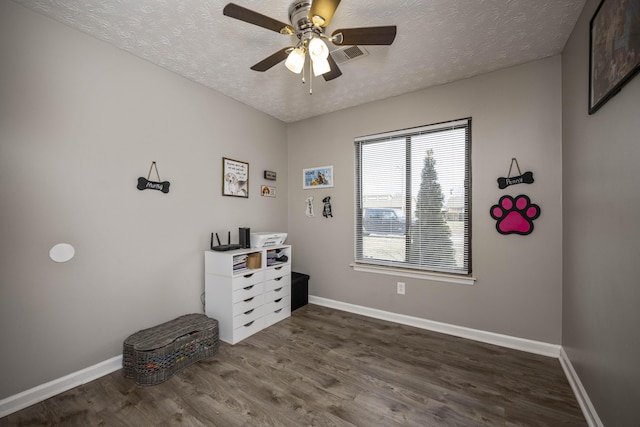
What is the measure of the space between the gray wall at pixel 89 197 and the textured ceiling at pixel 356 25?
0.22 meters

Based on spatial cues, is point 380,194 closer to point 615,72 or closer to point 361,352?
point 361,352

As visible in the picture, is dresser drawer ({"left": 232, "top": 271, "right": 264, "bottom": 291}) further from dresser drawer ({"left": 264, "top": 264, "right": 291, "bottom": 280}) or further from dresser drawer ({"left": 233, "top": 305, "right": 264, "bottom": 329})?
dresser drawer ({"left": 233, "top": 305, "right": 264, "bottom": 329})

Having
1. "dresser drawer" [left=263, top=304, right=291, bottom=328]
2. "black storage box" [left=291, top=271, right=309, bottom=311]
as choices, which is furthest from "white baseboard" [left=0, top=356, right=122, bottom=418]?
"black storage box" [left=291, top=271, right=309, bottom=311]

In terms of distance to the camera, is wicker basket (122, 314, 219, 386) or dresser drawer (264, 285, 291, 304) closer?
wicker basket (122, 314, 219, 386)

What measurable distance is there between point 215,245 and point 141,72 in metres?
1.72

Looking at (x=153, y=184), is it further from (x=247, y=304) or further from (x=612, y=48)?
(x=612, y=48)

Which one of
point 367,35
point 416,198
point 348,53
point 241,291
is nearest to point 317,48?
point 367,35

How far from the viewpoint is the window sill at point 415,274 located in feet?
8.48

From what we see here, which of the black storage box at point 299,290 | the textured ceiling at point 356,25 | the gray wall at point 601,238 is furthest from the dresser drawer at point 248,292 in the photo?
the gray wall at point 601,238

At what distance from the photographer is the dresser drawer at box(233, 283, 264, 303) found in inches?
98.9

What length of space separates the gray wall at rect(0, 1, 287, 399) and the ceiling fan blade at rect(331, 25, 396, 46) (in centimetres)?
179

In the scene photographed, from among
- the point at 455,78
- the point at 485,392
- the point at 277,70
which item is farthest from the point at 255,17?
the point at 485,392

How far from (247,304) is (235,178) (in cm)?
143

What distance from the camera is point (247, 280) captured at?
262cm
